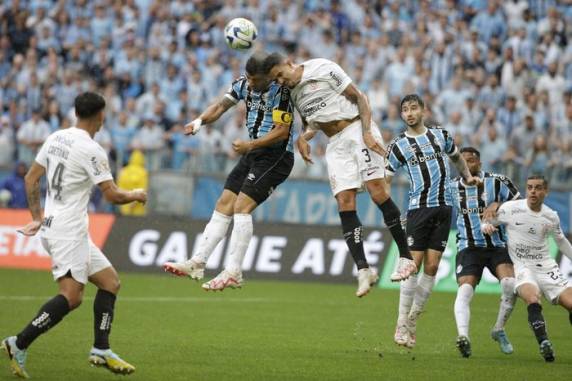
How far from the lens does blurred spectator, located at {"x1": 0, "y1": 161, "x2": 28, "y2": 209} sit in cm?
2475

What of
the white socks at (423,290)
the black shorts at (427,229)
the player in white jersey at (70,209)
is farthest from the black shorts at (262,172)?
the player in white jersey at (70,209)

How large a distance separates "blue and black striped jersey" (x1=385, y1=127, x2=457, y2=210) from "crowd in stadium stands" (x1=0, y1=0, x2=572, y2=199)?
35.8 ft

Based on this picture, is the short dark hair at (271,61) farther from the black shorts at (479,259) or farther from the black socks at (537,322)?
the black socks at (537,322)

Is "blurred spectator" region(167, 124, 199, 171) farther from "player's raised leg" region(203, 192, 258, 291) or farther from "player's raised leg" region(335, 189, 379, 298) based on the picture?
"player's raised leg" region(335, 189, 379, 298)

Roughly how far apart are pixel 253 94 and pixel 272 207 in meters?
11.1

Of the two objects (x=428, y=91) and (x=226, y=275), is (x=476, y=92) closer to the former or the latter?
(x=428, y=91)

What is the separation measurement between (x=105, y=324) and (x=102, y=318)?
0.21 feet

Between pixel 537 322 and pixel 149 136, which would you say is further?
pixel 149 136

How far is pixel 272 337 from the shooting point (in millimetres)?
14055

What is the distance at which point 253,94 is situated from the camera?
12914mm

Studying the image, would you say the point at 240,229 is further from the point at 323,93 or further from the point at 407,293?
the point at 407,293

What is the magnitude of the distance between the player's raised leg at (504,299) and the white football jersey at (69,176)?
5661 millimetres

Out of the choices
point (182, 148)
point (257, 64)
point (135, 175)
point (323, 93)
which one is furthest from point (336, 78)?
point (182, 148)

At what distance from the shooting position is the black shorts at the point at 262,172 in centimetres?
1286
